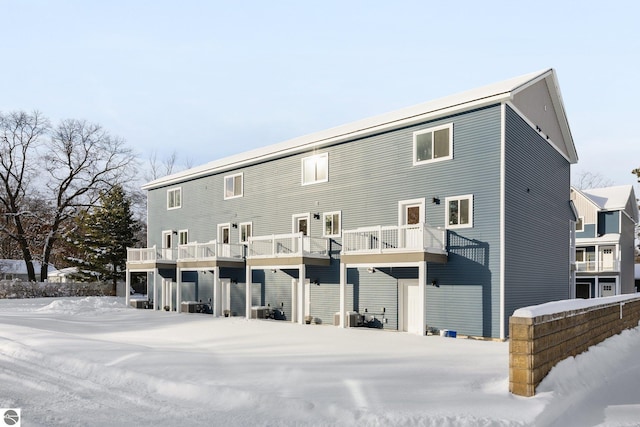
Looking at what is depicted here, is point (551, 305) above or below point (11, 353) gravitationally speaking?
above

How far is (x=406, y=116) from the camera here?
18.6 meters

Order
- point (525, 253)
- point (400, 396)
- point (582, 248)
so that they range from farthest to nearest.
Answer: point (582, 248) → point (525, 253) → point (400, 396)

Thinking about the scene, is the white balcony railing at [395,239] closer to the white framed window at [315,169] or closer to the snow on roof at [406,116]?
the white framed window at [315,169]

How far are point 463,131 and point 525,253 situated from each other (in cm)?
484

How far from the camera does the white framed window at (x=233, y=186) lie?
1016 inches

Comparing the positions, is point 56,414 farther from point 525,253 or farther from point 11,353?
point 525,253

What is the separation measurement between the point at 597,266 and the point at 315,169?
24452 millimetres

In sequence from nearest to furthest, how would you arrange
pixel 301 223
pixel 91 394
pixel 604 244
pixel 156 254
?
pixel 91 394 < pixel 301 223 < pixel 156 254 < pixel 604 244

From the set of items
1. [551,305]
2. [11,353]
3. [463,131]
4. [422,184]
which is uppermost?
[463,131]

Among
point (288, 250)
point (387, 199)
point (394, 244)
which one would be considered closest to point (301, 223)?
point (288, 250)

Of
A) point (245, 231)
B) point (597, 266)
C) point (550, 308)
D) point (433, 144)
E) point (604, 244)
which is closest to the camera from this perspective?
point (550, 308)

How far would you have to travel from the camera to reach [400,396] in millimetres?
7695

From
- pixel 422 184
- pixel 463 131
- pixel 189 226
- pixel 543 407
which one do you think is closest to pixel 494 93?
pixel 463 131

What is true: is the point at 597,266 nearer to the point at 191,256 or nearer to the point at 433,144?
the point at 433,144
